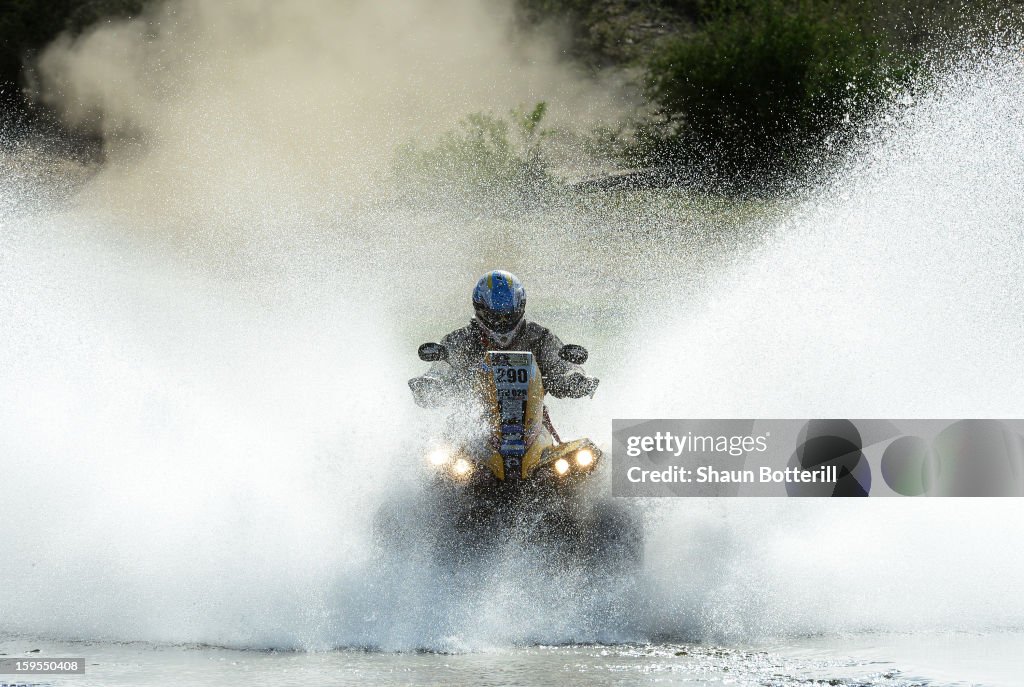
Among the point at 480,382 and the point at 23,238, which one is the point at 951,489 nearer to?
the point at 480,382

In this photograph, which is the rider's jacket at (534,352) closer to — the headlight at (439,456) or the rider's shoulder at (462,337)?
the rider's shoulder at (462,337)

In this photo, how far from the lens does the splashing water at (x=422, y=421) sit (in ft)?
30.0

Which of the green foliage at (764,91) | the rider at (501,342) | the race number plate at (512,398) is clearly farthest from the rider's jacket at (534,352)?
the green foliage at (764,91)

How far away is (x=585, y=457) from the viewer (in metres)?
9.41

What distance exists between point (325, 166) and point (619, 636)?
37006 mm

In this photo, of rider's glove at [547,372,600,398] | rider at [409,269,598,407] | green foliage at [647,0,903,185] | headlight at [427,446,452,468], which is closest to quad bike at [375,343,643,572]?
headlight at [427,446,452,468]

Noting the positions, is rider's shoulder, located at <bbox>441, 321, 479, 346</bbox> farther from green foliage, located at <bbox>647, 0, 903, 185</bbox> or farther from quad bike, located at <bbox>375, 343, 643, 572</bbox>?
green foliage, located at <bbox>647, 0, 903, 185</bbox>

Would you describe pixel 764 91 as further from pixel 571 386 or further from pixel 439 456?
pixel 439 456

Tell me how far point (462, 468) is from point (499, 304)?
114 cm

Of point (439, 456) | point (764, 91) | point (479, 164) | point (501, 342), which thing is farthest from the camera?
point (764, 91)

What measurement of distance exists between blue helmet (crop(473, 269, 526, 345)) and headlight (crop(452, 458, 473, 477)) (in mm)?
1029

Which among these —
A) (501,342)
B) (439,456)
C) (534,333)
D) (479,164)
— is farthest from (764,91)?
(439,456)

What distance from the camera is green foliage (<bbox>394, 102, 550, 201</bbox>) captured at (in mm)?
35406

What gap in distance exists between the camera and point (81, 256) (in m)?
24.0
